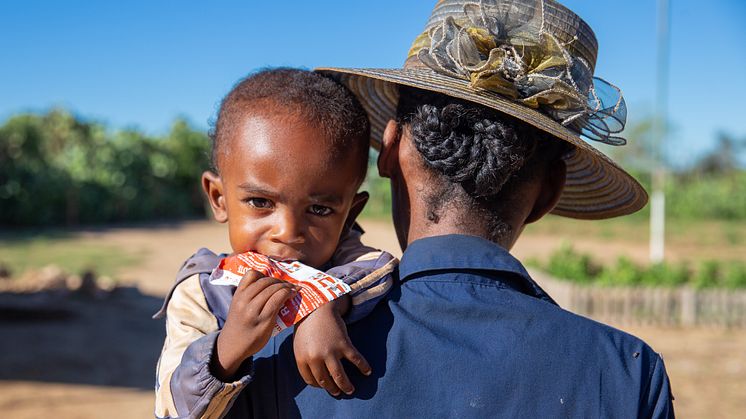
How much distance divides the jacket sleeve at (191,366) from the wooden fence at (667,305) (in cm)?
942

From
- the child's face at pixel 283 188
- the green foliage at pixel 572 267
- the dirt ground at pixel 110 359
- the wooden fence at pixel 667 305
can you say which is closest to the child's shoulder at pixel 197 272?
the child's face at pixel 283 188

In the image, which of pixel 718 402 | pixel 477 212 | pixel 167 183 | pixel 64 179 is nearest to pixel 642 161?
pixel 167 183

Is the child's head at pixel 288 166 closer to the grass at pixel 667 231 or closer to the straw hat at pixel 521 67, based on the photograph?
the straw hat at pixel 521 67

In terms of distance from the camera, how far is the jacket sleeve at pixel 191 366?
1330mm

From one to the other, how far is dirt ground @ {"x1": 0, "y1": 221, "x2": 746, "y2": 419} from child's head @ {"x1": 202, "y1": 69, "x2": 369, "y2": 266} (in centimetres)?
551

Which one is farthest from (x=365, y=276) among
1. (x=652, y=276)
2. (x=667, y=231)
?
(x=667, y=231)

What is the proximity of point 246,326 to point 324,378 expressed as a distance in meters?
0.18

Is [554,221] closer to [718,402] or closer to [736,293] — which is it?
[736,293]

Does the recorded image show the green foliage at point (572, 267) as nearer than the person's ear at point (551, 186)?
No

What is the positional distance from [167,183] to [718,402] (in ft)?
89.9

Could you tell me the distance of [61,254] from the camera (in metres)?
17.2

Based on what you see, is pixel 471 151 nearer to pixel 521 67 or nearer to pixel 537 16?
pixel 521 67

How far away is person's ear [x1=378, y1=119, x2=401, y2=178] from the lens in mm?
1692

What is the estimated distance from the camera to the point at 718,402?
7379 mm
